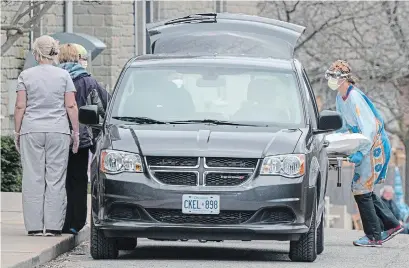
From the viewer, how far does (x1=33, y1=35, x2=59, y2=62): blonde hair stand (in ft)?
42.7

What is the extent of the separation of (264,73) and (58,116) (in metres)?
1.87

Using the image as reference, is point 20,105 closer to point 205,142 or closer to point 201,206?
point 205,142

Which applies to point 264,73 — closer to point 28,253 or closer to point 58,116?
point 58,116

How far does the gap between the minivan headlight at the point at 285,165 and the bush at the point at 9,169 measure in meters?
9.40

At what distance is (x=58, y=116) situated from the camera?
12.9 meters

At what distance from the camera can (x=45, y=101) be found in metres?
12.9

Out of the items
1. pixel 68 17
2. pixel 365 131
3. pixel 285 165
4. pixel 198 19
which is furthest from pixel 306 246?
pixel 68 17

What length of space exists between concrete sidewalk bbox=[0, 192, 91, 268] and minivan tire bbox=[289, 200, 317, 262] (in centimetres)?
200

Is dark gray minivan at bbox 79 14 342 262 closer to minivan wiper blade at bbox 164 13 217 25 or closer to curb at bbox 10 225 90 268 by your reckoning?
curb at bbox 10 225 90 268

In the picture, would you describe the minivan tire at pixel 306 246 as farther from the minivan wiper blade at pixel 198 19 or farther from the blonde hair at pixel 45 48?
the minivan wiper blade at pixel 198 19

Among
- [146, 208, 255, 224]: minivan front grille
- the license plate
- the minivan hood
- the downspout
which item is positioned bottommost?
[146, 208, 255, 224]: minivan front grille

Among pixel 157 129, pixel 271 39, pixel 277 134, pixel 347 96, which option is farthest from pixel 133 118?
pixel 271 39

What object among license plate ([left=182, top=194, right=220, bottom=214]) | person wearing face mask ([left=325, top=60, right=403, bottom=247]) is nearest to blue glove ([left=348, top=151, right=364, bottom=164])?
person wearing face mask ([left=325, top=60, right=403, bottom=247])

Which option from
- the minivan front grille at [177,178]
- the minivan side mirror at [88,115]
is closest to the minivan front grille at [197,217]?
the minivan front grille at [177,178]
